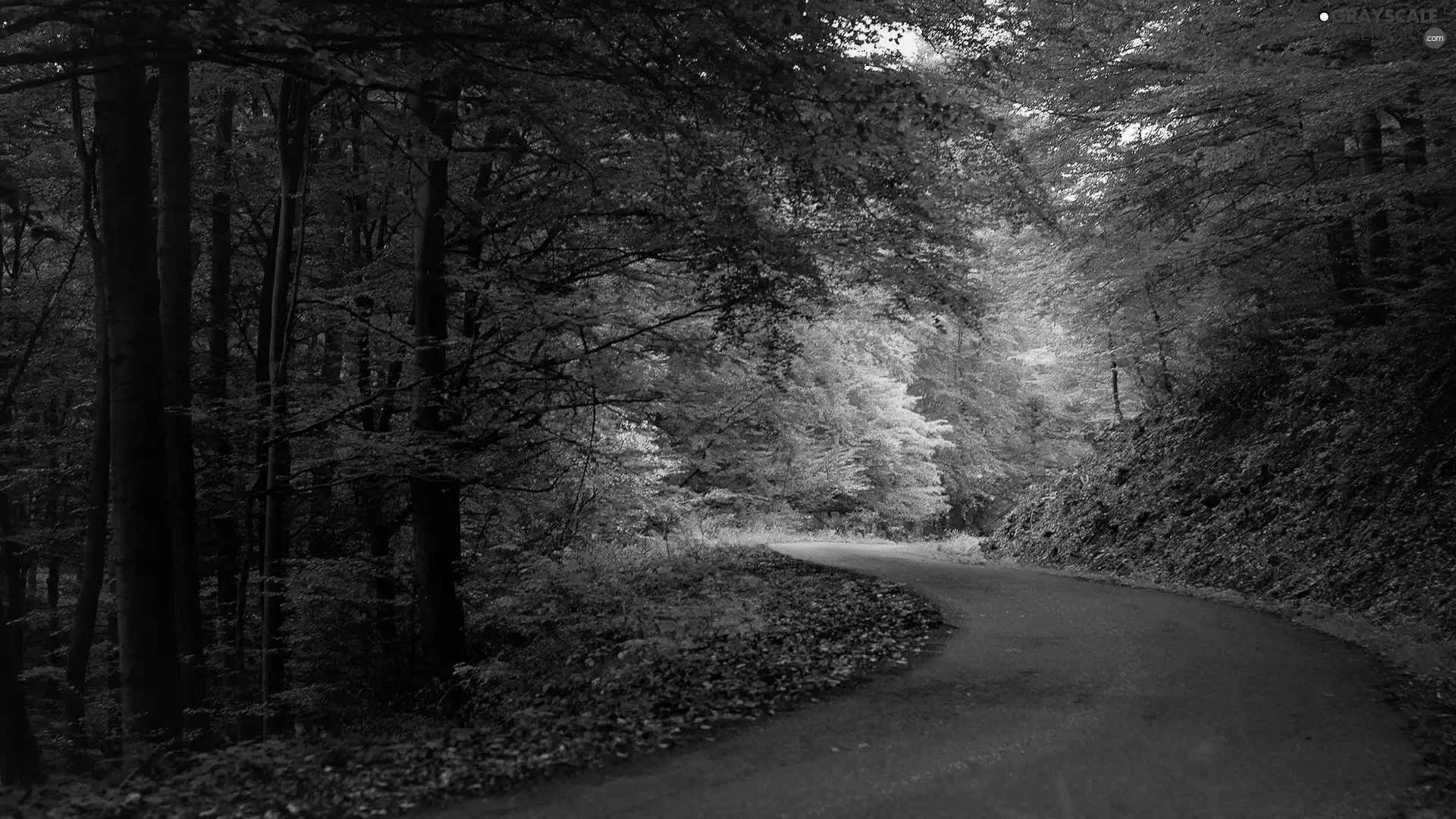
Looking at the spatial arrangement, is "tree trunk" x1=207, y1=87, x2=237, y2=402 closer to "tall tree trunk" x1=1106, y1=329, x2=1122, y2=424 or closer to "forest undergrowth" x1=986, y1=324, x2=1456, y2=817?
"forest undergrowth" x1=986, y1=324, x2=1456, y2=817

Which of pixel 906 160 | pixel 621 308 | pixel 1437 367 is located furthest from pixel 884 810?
pixel 1437 367

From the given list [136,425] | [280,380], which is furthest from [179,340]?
[136,425]

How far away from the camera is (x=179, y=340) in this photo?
9836 millimetres

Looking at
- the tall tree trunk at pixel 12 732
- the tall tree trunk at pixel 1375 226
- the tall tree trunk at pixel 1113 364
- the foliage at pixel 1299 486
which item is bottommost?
the tall tree trunk at pixel 12 732

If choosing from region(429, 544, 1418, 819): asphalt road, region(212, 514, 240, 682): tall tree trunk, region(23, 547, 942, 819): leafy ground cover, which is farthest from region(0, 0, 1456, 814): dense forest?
region(429, 544, 1418, 819): asphalt road

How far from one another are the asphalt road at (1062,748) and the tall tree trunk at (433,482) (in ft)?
16.6

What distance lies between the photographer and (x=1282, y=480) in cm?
1377

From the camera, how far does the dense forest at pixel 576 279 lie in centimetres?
702

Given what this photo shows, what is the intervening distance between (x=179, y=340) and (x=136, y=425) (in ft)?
9.69

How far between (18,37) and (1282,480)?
1696 cm

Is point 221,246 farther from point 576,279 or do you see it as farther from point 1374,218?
point 1374,218

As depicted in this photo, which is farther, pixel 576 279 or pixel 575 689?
pixel 576 279

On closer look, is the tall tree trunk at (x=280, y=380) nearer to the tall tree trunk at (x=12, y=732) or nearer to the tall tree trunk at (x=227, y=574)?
the tall tree trunk at (x=12, y=732)

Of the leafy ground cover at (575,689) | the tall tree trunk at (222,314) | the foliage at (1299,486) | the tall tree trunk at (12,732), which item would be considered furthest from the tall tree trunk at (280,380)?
the foliage at (1299,486)
